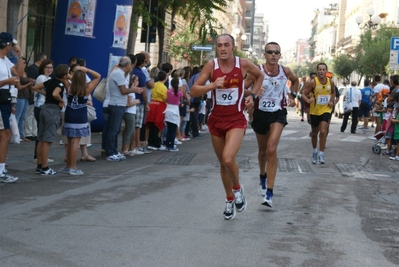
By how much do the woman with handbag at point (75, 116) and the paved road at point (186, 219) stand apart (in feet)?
1.39

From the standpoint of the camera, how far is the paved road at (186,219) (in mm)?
6730

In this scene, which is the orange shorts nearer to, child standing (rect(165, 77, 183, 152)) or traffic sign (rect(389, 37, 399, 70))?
child standing (rect(165, 77, 183, 152))

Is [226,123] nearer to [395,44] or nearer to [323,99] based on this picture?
[323,99]

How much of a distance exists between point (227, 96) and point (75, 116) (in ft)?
15.3

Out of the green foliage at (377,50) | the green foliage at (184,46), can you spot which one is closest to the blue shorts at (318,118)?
the green foliage at (184,46)

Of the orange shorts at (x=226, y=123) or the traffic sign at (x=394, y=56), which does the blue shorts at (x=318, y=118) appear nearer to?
the orange shorts at (x=226, y=123)

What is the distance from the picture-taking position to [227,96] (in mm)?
8805

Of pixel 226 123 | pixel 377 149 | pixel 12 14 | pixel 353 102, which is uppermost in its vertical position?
pixel 12 14

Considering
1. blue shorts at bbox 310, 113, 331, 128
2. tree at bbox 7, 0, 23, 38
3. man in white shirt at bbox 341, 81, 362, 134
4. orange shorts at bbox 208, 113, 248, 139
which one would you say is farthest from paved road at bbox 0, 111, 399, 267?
man in white shirt at bbox 341, 81, 362, 134

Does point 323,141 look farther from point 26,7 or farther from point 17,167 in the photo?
point 26,7

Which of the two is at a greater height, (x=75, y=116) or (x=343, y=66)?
(x=343, y=66)

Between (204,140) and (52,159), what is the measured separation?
768 centimetres

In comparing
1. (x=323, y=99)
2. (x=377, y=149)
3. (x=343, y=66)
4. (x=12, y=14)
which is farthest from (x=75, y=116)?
(x=343, y=66)

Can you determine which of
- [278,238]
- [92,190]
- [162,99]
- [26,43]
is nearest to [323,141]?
[162,99]
